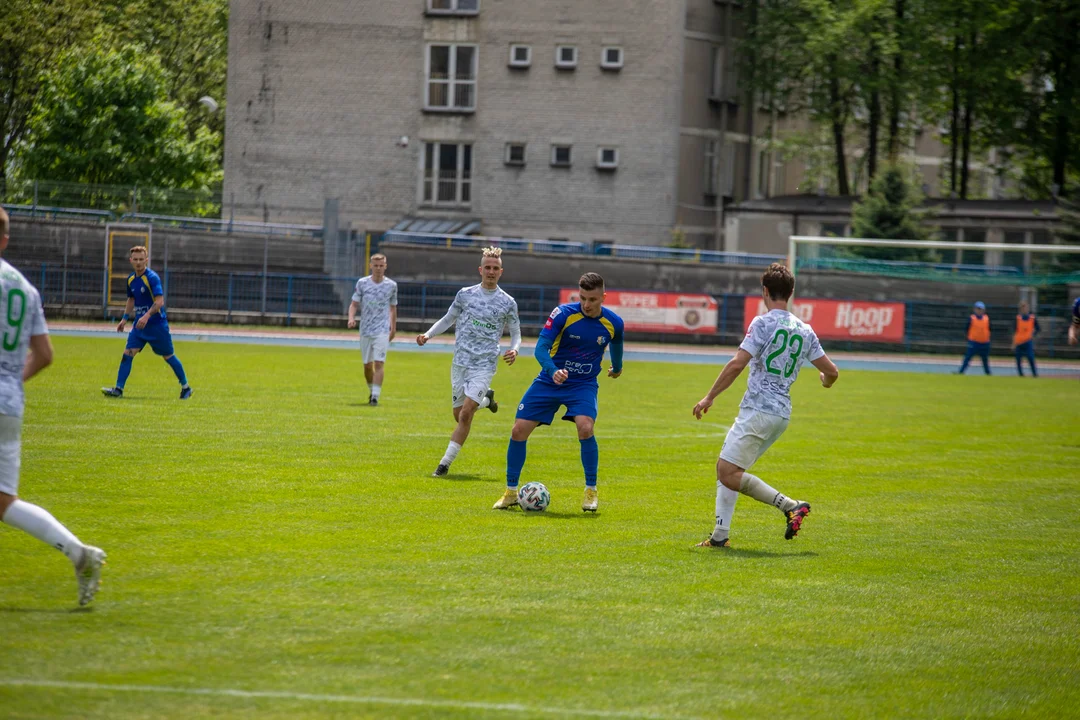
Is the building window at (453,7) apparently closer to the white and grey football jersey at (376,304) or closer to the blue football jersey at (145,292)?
the white and grey football jersey at (376,304)

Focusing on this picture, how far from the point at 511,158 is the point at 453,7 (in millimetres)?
6097

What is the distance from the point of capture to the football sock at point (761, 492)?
31.0 ft

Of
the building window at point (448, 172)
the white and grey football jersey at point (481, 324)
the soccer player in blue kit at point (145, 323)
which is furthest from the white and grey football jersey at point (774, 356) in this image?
the building window at point (448, 172)

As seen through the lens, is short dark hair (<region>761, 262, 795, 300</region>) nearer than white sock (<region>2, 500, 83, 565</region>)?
No

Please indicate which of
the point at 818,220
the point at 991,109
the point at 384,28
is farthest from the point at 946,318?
the point at 384,28

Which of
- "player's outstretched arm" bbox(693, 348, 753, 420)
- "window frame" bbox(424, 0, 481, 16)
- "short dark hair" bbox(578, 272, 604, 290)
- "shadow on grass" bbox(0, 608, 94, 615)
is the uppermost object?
"window frame" bbox(424, 0, 481, 16)

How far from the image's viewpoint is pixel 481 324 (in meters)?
12.9

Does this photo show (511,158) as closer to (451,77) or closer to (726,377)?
(451,77)

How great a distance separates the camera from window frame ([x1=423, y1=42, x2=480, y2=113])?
1937 inches

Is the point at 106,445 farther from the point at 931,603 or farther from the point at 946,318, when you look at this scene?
the point at 946,318

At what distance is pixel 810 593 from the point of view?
26.4ft

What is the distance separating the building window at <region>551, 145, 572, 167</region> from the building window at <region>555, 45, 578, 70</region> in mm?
2929

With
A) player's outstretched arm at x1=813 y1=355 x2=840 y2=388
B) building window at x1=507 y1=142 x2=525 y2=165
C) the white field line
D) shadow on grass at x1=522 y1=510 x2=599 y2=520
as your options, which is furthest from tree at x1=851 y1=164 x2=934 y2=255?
the white field line

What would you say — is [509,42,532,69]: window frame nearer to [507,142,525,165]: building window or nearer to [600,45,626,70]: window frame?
[600,45,626,70]: window frame
